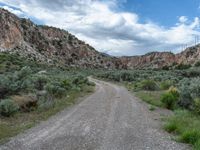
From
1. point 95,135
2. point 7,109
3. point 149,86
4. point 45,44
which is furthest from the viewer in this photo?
point 45,44

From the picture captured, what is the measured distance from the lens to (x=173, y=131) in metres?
11.5

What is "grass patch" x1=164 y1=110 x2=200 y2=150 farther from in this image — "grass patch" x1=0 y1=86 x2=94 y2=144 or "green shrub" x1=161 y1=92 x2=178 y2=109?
"grass patch" x1=0 y1=86 x2=94 y2=144

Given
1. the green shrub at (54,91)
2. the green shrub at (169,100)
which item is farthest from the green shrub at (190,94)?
the green shrub at (54,91)

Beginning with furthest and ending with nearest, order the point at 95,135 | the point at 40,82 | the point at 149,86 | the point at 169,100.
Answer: the point at 149,86
the point at 40,82
the point at 169,100
the point at 95,135

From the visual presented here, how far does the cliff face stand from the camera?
93750mm

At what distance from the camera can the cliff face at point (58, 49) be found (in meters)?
93.8

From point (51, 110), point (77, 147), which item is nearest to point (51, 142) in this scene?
point (77, 147)

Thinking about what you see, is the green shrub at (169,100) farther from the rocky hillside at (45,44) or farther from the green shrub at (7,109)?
the rocky hillside at (45,44)

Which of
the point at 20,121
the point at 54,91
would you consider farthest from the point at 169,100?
the point at 20,121

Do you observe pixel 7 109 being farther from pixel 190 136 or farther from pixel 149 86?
pixel 149 86

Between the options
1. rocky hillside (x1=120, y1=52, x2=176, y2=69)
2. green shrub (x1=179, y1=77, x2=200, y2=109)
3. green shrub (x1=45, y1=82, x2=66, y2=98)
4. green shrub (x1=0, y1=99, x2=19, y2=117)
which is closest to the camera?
green shrub (x1=0, y1=99, x2=19, y2=117)

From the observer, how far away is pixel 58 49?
119188mm

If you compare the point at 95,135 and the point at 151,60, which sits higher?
the point at 151,60

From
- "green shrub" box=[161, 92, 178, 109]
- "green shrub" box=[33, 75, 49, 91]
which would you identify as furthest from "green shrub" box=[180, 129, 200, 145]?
"green shrub" box=[33, 75, 49, 91]
